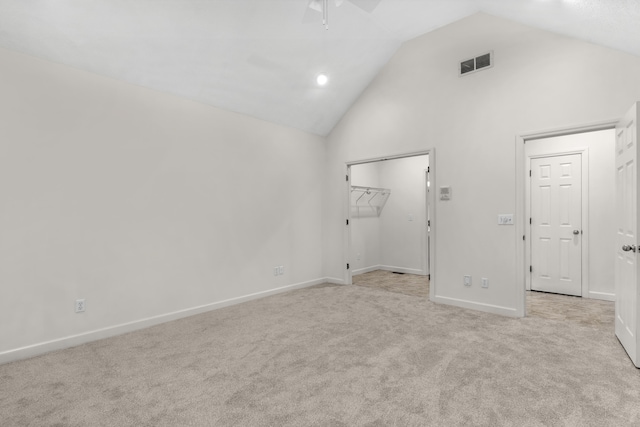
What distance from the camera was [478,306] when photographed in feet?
12.7

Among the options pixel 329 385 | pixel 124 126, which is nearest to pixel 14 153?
pixel 124 126

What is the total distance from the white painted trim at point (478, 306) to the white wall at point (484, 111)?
0.01 meters

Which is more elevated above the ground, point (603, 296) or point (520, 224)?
point (520, 224)

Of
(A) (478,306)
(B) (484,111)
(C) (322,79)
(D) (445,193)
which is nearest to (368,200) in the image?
(D) (445,193)

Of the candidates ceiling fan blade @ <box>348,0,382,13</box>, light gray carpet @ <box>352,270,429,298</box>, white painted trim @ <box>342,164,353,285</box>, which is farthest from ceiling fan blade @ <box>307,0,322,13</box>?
light gray carpet @ <box>352,270,429,298</box>

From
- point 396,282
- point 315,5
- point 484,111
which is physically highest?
point 315,5

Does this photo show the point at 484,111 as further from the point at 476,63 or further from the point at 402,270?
the point at 402,270

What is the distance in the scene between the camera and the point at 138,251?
3.37 meters

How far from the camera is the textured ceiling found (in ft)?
8.59

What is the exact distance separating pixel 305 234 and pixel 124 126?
112 inches

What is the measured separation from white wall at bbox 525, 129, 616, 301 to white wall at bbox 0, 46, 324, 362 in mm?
4316

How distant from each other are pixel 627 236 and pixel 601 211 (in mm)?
2193

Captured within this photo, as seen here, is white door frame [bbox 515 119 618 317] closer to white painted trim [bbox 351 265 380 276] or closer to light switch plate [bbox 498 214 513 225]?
light switch plate [bbox 498 214 513 225]

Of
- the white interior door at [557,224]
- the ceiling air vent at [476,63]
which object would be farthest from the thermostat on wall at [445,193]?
the white interior door at [557,224]
